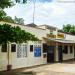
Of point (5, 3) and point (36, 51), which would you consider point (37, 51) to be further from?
point (5, 3)

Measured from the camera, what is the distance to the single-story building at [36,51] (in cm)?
2028

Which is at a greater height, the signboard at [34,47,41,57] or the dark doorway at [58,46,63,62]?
the signboard at [34,47,41,57]

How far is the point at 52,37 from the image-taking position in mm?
28406

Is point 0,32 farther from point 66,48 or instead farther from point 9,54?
point 66,48

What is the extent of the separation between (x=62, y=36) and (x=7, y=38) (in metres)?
17.7

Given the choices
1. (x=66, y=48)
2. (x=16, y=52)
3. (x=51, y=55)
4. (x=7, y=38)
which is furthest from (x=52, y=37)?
(x=7, y=38)

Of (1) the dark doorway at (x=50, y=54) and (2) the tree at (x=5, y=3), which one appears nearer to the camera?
(2) the tree at (x=5, y=3)

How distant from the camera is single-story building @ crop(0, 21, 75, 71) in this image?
20.3 m

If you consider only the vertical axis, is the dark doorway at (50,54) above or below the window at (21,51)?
below

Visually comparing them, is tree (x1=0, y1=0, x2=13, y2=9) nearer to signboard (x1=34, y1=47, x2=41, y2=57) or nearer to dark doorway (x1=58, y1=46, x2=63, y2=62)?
signboard (x1=34, y1=47, x2=41, y2=57)

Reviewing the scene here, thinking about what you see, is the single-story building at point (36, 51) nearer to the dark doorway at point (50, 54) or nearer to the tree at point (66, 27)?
the dark doorway at point (50, 54)

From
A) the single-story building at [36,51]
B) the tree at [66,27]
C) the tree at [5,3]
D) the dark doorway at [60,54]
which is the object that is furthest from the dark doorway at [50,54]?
the tree at [66,27]

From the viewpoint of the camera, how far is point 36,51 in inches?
957

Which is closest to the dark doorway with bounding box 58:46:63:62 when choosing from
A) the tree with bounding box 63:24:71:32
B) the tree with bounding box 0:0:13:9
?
the tree with bounding box 0:0:13:9
